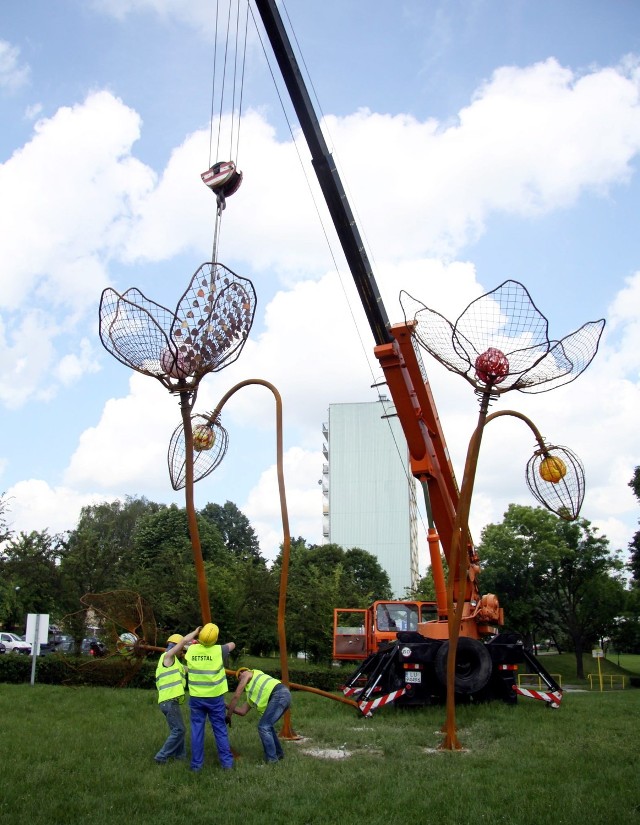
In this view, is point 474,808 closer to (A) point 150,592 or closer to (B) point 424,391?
(B) point 424,391

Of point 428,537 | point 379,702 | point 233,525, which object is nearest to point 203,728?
point 379,702

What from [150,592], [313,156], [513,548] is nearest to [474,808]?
[313,156]

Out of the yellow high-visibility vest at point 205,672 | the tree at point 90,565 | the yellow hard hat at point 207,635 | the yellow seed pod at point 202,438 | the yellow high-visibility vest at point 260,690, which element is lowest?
the yellow high-visibility vest at point 260,690

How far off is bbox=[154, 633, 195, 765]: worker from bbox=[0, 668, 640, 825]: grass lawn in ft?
0.93

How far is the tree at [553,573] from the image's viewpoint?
3325 cm

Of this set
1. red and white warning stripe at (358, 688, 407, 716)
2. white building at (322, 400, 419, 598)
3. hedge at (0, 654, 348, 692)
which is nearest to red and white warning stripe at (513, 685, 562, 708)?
red and white warning stripe at (358, 688, 407, 716)

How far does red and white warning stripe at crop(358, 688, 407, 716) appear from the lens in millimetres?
11795

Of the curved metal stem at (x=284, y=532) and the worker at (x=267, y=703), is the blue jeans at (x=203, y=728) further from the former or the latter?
the curved metal stem at (x=284, y=532)

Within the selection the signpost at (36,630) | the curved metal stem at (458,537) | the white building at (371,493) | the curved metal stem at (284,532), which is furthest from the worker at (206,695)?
the white building at (371,493)

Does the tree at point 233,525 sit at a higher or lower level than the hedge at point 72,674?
higher

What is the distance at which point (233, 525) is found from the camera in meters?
68.9

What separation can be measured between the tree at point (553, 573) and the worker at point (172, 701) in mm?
27401

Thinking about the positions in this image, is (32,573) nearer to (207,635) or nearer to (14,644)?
(14,644)

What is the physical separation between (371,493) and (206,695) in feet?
233
